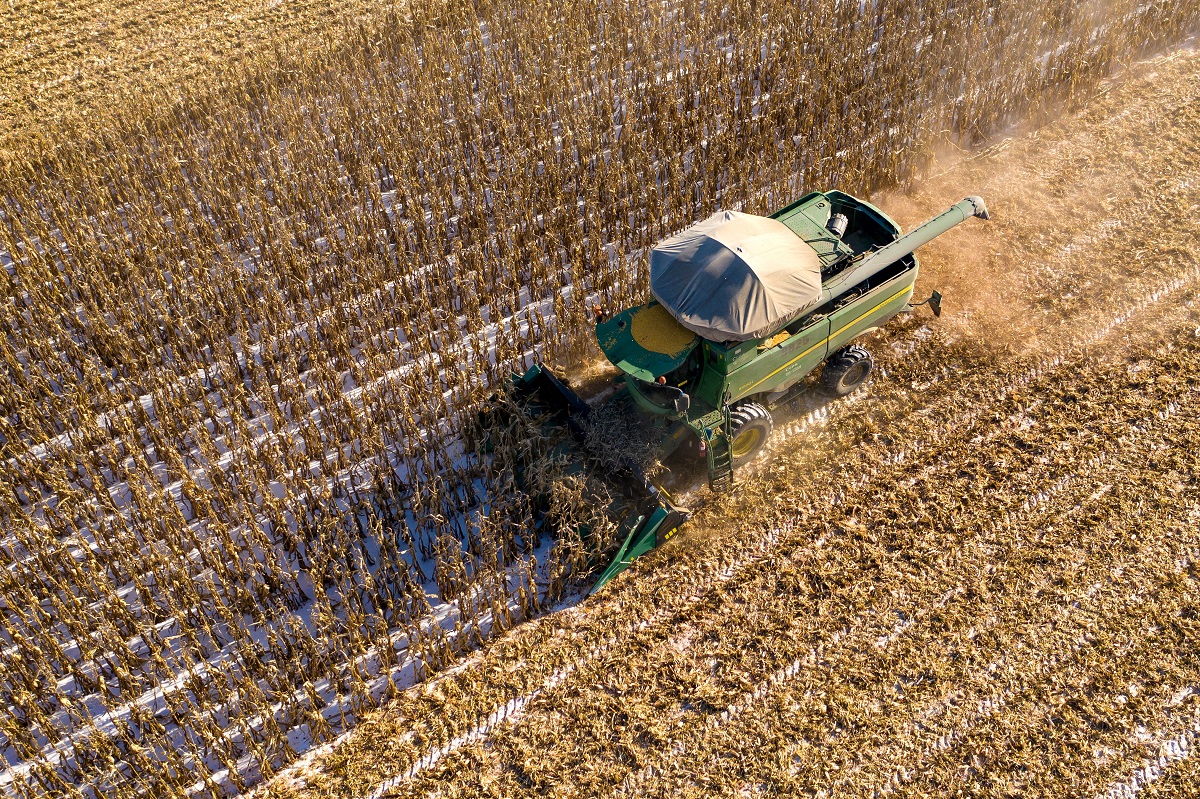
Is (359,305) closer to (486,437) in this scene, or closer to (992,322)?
(486,437)

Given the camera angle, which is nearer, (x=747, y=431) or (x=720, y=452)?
(x=720, y=452)

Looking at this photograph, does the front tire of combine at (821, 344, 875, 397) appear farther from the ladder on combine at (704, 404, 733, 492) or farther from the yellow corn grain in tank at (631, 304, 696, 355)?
the yellow corn grain in tank at (631, 304, 696, 355)

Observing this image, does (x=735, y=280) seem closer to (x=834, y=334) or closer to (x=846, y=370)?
(x=834, y=334)

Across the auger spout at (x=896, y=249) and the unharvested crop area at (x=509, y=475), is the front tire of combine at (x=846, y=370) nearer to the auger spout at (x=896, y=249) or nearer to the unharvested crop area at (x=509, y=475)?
the unharvested crop area at (x=509, y=475)

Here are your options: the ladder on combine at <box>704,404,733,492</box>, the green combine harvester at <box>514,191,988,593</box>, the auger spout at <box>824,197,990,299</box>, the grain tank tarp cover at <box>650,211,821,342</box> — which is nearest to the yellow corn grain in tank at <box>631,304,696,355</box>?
the green combine harvester at <box>514,191,988,593</box>

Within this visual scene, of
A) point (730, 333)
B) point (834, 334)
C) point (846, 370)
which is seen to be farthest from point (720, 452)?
point (846, 370)

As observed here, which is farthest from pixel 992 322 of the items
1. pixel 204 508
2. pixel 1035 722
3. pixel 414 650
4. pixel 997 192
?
pixel 204 508

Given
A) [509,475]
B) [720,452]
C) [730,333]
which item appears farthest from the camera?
[509,475]
